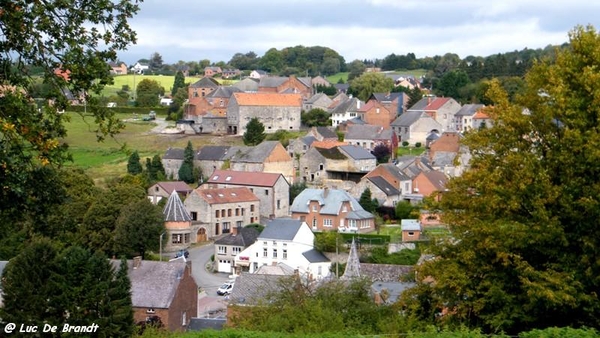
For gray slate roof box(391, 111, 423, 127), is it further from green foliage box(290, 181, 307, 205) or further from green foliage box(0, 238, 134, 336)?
green foliage box(0, 238, 134, 336)

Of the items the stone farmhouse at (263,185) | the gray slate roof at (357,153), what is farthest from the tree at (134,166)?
the gray slate roof at (357,153)

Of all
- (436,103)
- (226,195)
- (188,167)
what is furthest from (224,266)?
(436,103)

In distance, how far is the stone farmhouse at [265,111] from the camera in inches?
2726

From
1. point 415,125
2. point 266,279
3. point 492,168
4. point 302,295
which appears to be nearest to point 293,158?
point 415,125

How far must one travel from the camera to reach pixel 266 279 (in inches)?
1101

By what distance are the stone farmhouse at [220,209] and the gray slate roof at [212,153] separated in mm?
7211

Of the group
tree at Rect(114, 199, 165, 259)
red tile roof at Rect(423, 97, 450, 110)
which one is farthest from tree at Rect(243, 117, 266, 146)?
tree at Rect(114, 199, 165, 259)

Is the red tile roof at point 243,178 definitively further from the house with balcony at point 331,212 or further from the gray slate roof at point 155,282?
the gray slate roof at point 155,282

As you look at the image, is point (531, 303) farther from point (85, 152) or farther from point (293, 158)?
point (85, 152)

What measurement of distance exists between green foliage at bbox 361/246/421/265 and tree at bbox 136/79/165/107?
52.4m

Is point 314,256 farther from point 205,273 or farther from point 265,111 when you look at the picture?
point 265,111

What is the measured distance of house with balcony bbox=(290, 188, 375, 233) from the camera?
4638 centimetres

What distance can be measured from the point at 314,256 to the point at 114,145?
32214mm

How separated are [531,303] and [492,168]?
7.90ft
